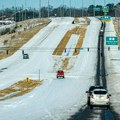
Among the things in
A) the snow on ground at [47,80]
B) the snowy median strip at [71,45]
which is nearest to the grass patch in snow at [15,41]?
the snow on ground at [47,80]

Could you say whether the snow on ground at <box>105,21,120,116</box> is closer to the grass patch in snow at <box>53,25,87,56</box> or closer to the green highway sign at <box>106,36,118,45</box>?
the green highway sign at <box>106,36,118,45</box>

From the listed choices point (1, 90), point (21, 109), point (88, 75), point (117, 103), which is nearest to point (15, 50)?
point (88, 75)

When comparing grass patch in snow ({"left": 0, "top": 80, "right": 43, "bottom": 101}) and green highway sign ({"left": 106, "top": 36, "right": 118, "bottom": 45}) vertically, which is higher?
green highway sign ({"left": 106, "top": 36, "right": 118, "bottom": 45})

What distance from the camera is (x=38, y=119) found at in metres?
33.2

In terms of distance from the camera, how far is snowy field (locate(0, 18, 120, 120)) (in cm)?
3862

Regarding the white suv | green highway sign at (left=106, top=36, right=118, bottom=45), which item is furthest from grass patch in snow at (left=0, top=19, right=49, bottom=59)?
the white suv

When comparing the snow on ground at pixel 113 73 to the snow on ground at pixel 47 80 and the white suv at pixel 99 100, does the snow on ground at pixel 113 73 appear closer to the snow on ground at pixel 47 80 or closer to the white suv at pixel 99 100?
the white suv at pixel 99 100

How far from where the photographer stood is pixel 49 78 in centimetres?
7950

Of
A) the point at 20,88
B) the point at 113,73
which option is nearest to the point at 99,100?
the point at 20,88

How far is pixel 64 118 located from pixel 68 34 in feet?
395

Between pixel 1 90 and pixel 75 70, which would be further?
pixel 75 70

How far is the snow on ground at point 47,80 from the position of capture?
3825 cm

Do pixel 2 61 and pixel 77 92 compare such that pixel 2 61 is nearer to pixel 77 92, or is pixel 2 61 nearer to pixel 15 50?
pixel 15 50

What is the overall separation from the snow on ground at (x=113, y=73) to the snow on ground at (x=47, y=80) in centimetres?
303
